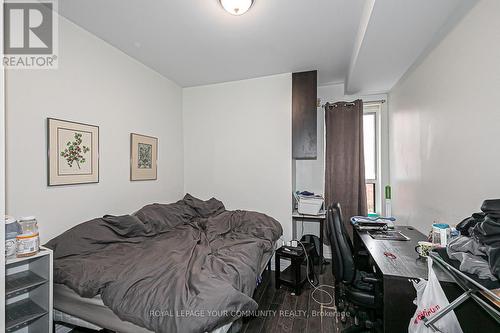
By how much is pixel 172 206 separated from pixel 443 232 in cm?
276

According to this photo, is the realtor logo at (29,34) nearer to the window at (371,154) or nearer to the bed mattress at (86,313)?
the bed mattress at (86,313)

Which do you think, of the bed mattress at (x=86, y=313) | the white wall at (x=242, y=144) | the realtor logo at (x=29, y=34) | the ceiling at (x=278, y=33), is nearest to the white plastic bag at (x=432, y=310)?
the bed mattress at (x=86, y=313)

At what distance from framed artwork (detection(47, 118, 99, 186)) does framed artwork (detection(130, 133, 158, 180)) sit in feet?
1.58

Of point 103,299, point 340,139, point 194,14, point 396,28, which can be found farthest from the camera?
point 340,139

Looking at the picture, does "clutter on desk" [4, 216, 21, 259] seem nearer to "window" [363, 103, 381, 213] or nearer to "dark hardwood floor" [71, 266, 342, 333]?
"dark hardwood floor" [71, 266, 342, 333]

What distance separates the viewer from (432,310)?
1054mm

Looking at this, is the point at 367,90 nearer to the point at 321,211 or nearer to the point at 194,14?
the point at 321,211

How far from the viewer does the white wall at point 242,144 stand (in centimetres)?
329

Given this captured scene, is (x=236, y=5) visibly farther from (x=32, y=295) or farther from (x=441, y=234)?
(x=32, y=295)

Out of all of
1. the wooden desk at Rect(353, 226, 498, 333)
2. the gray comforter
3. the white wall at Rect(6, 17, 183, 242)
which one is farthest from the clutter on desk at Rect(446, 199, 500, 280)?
the white wall at Rect(6, 17, 183, 242)

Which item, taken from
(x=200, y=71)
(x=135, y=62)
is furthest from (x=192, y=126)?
(x=135, y=62)

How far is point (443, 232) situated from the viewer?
5.13 ft

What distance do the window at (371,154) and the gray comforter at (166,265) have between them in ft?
5.93

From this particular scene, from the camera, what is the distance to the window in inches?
139
